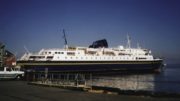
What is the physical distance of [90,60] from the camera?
244 ft

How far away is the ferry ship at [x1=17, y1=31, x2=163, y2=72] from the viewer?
66750 mm

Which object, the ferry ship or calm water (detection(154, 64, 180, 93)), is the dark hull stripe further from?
calm water (detection(154, 64, 180, 93))

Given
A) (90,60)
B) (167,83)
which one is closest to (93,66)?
(90,60)

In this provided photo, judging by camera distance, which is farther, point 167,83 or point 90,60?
point 90,60

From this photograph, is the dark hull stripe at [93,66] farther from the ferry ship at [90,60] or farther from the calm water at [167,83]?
the calm water at [167,83]

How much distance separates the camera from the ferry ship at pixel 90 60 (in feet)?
219

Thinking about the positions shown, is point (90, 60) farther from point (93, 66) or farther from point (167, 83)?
point (167, 83)

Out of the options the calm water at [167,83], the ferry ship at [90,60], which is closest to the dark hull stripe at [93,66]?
the ferry ship at [90,60]

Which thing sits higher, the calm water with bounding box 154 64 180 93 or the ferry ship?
the ferry ship

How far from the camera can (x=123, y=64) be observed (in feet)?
265

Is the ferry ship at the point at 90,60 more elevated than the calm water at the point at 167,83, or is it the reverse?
the ferry ship at the point at 90,60

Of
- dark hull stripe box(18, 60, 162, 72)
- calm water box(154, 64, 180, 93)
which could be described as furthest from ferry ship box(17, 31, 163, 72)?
calm water box(154, 64, 180, 93)

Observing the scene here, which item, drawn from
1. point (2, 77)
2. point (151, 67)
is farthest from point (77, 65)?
point (2, 77)

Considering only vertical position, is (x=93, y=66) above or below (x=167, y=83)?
above
